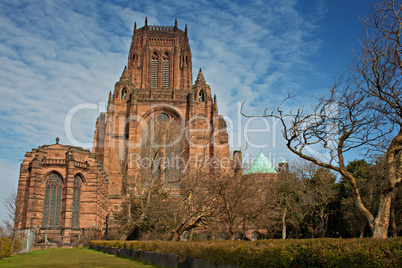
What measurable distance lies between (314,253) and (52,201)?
33.5 m

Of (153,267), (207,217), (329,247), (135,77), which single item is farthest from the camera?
(135,77)

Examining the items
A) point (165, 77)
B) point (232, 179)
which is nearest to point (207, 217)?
point (232, 179)

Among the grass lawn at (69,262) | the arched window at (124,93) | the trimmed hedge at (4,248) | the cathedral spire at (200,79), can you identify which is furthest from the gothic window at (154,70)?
the grass lawn at (69,262)

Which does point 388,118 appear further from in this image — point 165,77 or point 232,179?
point 165,77

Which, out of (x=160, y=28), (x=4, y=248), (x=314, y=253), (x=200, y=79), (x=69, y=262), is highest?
(x=160, y=28)

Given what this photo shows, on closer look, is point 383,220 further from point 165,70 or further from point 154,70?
point 154,70

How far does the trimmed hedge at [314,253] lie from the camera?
5232 mm

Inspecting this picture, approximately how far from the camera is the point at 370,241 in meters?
5.65

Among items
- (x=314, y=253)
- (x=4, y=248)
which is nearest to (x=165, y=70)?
(x=4, y=248)

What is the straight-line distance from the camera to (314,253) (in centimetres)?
616

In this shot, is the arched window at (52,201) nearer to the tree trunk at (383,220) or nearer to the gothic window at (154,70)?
the gothic window at (154,70)

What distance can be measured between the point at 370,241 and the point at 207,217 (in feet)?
45.0

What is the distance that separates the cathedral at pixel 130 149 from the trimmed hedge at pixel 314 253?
49.6 ft

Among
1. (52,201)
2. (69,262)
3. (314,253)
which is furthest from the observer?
(52,201)
